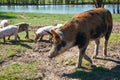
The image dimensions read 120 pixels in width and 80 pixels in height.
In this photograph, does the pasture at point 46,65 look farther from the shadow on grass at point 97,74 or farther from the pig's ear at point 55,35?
the pig's ear at point 55,35

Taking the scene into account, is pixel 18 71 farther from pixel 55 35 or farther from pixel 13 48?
pixel 13 48

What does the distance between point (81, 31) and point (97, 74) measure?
1253 millimetres

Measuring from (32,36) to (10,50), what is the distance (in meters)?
3.33

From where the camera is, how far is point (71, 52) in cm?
1141

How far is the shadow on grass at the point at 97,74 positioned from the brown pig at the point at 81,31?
1.68 ft

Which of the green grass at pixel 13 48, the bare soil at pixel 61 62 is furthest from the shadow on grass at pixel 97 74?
the green grass at pixel 13 48

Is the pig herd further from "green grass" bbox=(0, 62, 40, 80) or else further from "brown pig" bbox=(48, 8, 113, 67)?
"green grass" bbox=(0, 62, 40, 80)

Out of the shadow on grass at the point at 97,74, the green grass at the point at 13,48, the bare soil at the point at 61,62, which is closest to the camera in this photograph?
the shadow on grass at the point at 97,74

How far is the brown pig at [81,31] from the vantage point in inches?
347

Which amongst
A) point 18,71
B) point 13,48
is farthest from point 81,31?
point 13,48

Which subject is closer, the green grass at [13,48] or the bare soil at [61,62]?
the bare soil at [61,62]

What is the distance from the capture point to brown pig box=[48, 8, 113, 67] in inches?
347

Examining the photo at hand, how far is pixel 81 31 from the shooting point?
929cm

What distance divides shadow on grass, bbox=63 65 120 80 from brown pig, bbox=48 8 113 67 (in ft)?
1.68
